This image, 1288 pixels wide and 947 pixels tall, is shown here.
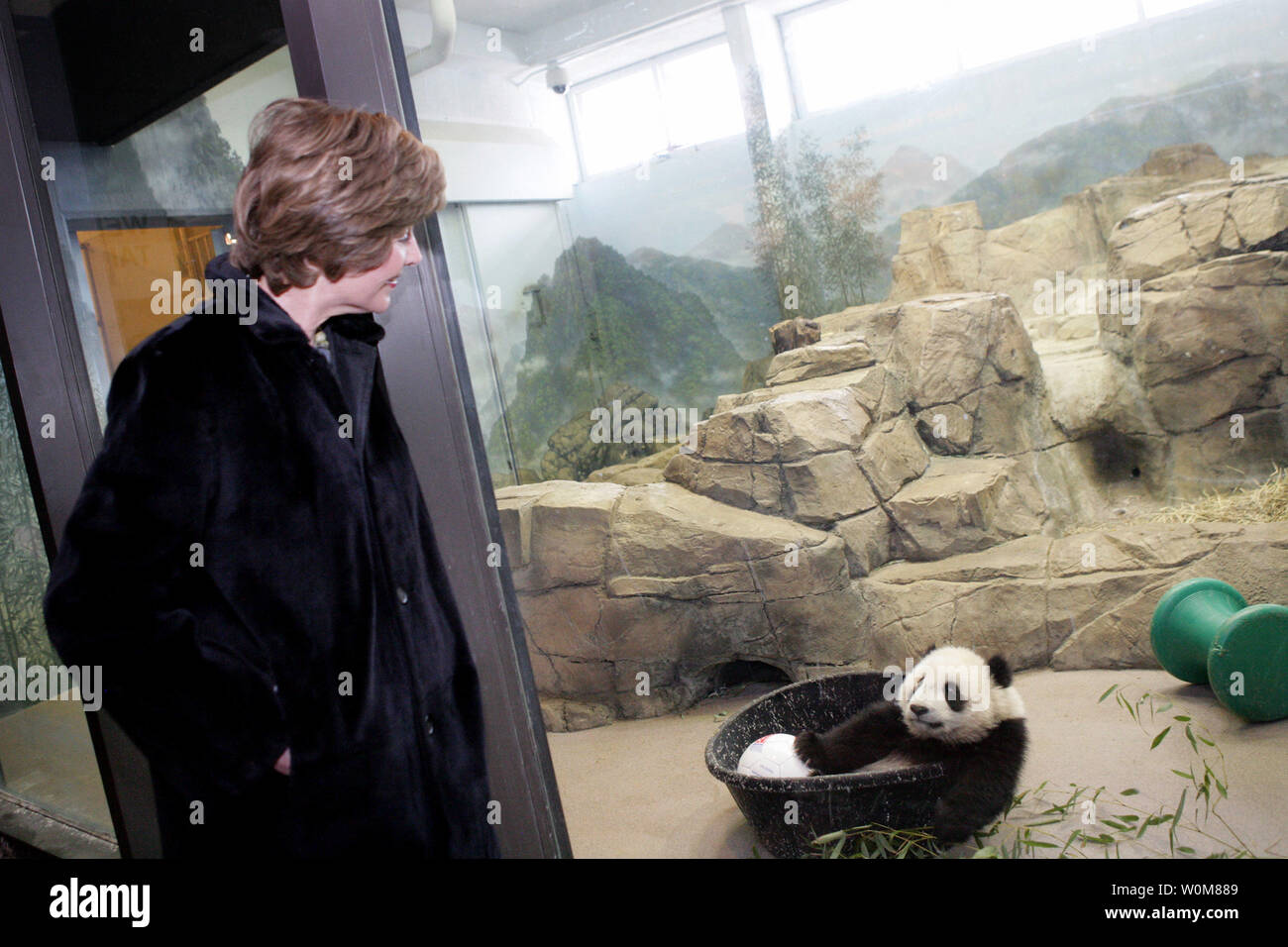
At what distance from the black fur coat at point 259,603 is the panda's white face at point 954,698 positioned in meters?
0.96

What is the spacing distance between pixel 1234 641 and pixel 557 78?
1747 mm

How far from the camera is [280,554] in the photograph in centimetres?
130

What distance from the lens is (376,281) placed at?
1390 millimetres

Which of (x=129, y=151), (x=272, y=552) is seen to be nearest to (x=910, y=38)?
(x=272, y=552)

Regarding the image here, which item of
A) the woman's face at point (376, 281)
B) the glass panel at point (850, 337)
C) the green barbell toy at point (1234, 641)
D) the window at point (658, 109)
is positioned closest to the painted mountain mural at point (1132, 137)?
the glass panel at point (850, 337)

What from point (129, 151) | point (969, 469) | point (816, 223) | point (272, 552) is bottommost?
point (969, 469)

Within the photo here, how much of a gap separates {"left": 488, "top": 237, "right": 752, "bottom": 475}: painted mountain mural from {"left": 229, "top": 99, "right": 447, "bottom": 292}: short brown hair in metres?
0.64

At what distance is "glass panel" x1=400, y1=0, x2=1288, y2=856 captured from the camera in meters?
1.65

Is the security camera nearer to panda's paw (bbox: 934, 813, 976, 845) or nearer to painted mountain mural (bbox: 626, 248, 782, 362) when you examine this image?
painted mountain mural (bbox: 626, 248, 782, 362)

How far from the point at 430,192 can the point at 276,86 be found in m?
0.93

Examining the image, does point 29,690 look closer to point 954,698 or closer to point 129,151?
point 129,151

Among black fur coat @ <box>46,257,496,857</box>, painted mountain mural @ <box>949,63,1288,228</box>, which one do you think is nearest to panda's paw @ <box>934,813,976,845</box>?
black fur coat @ <box>46,257,496,857</box>

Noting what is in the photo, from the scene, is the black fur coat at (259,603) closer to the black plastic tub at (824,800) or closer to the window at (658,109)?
the black plastic tub at (824,800)

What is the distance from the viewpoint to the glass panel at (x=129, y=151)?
2324 mm
